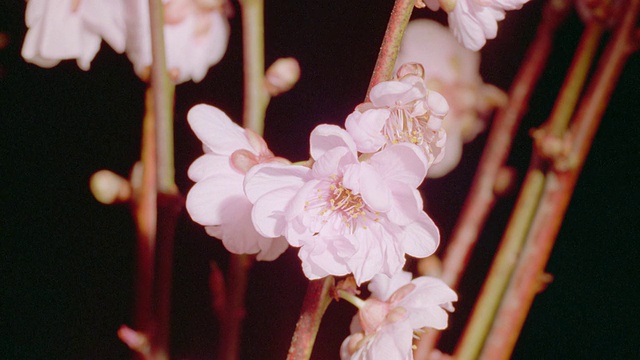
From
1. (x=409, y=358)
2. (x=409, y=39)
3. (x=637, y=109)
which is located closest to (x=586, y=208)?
(x=637, y=109)

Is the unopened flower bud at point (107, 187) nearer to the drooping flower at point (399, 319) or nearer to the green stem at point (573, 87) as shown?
the drooping flower at point (399, 319)

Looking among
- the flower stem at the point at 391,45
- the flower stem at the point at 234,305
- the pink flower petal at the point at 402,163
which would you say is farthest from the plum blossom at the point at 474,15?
the flower stem at the point at 234,305

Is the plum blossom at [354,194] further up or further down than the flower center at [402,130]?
further down

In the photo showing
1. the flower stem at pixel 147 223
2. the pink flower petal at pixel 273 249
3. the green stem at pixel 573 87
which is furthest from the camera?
the green stem at pixel 573 87

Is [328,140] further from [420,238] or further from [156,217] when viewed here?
[156,217]

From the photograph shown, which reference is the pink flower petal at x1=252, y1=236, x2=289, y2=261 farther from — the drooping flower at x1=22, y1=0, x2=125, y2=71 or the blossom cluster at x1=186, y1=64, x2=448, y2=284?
the drooping flower at x1=22, y1=0, x2=125, y2=71

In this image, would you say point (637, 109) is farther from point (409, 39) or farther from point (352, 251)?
point (352, 251)

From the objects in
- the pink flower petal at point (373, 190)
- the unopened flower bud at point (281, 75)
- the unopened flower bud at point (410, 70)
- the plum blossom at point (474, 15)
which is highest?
the plum blossom at point (474, 15)
